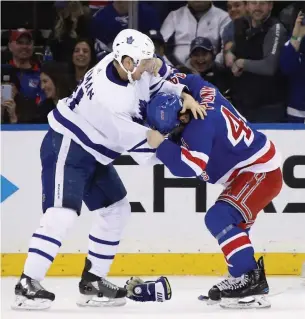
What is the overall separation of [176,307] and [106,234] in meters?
0.51

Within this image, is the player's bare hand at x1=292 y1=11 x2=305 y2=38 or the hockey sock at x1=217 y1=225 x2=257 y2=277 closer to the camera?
the hockey sock at x1=217 y1=225 x2=257 y2=277

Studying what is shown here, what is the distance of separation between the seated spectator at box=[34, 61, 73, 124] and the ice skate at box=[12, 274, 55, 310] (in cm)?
186

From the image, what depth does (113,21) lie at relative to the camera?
22.1 feet

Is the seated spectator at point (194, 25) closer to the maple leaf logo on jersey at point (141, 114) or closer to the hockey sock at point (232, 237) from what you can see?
the maple leaf logo on jersey at point (141, 114)

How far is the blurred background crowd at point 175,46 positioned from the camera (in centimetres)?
648

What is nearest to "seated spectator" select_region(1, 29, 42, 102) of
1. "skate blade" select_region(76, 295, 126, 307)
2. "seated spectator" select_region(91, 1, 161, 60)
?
"seated spectator" select_region(91, 1, 161, 60)

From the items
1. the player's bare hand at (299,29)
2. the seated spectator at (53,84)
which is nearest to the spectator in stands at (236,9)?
the player's bare hand at (299,29)

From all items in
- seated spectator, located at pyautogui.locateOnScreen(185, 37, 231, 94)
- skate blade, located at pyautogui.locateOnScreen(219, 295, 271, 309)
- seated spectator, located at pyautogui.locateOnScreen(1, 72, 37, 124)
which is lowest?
skate blade, located at pyautogui.locateOnScreen(219, 295, 271, 309)

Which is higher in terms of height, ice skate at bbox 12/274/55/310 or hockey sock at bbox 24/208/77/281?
hockey sock at bbox 24/208/77/281

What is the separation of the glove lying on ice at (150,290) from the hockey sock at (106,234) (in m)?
0.20

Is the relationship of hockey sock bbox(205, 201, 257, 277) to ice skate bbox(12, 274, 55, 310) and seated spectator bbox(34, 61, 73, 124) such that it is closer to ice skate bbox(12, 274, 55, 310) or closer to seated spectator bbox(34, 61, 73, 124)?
ice skate bbox(12, 274, 55, 310)

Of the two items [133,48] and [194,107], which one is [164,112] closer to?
[194,107]

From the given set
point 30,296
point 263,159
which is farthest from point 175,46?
point 30,296

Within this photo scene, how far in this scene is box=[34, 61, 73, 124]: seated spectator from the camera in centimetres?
651
